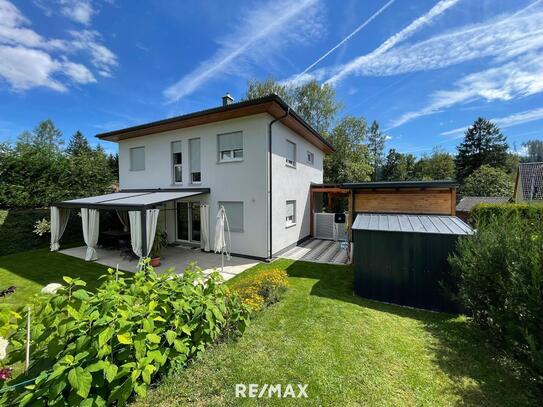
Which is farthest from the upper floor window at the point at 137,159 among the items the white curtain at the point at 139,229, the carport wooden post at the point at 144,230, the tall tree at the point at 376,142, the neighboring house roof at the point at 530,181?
the tall tree at the point at 376,142

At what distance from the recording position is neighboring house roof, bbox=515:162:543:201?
987 inches

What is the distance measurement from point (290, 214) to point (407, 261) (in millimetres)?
8429

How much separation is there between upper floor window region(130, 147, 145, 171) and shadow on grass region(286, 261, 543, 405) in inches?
561

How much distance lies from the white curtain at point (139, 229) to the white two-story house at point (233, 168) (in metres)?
2.07

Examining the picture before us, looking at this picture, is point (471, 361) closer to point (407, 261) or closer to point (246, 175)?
point (407, 261)

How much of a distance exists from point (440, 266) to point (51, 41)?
60.6 feet

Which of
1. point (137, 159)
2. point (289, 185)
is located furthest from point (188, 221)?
point (289, 185)

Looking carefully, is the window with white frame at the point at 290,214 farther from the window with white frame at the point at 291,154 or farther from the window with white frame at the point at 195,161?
the window with white frame at the point at 195,161

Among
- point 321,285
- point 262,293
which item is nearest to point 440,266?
point 321,285

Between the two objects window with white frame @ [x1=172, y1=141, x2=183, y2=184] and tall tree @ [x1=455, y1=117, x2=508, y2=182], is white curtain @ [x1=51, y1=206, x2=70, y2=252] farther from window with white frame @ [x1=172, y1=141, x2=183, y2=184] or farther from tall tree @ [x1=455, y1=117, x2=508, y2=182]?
tall tree @ [x1=455, y1=117, x2=508, y2=182]

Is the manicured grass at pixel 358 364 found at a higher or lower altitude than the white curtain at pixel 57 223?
lower

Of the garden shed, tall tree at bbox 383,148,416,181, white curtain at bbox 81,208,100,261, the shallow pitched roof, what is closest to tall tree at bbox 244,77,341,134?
the shallow pitched roof

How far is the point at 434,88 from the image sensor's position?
57.4 feet

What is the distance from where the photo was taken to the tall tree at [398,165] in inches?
2236
